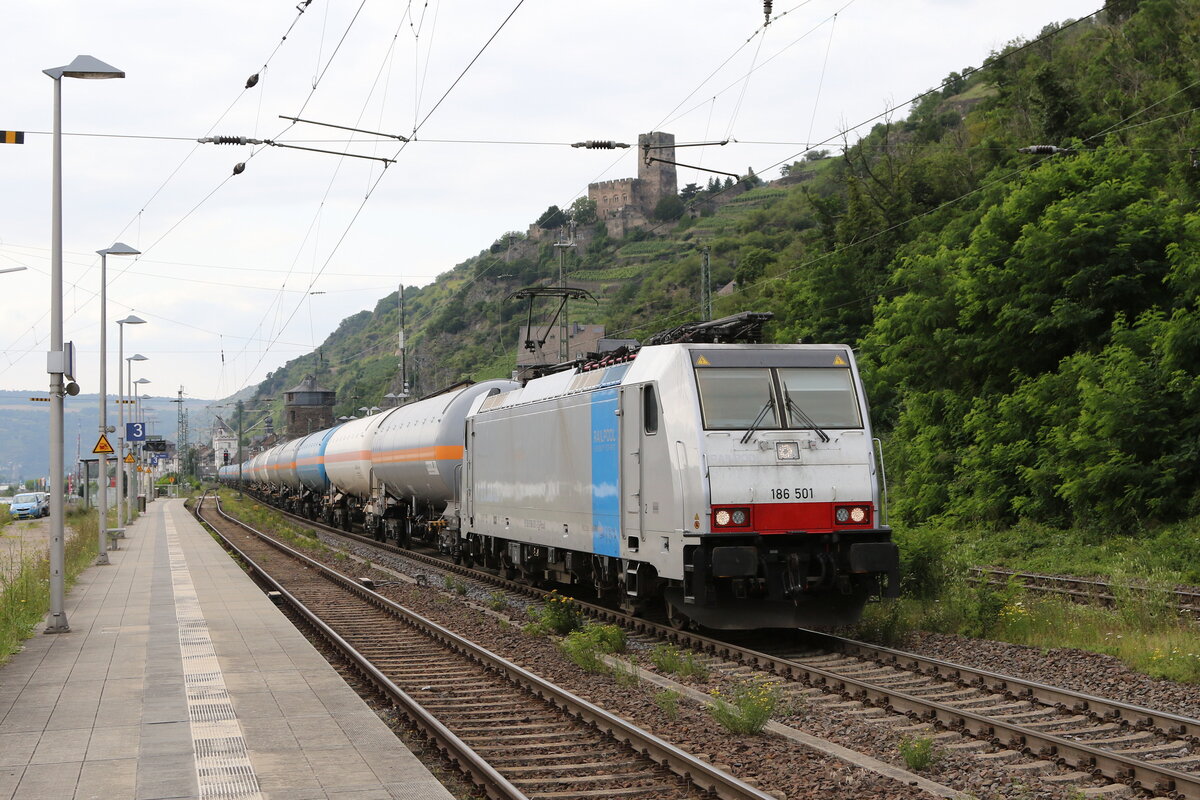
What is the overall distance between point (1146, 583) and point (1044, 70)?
30.5 m

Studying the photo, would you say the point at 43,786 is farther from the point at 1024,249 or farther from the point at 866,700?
the point at 1024,249

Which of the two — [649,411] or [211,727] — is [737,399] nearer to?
[649,411]

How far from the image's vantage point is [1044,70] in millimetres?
43031

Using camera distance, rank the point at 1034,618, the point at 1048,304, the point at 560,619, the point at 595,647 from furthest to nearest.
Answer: the point at 1048,304 < the point at 560,619 < the point at 1034,618 < the point at 595,647

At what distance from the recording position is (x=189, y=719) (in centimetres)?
938

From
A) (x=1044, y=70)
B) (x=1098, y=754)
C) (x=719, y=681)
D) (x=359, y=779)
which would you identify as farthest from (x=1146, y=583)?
(x=1044, y=70)

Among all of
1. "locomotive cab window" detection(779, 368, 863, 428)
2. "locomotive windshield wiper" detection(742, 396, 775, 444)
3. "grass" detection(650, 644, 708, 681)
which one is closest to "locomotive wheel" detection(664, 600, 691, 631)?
"grass" detection(650, 644, 708, 681)

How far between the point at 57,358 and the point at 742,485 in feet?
29.4

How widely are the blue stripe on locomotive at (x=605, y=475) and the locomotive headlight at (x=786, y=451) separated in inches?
89.5

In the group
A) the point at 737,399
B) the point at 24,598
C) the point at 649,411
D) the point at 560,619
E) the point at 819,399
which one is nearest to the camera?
the point at 737,399

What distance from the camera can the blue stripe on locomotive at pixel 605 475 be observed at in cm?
1447

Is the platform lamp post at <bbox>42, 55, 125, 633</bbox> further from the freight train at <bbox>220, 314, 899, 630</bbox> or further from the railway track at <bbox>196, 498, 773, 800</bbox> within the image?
the freight train at <bbox>220, 314, 899, 630</bbox>

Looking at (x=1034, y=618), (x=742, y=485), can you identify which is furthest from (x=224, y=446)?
(x=742, y=485)

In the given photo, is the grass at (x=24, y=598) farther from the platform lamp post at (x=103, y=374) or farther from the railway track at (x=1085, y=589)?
the railway track at (x=1085, y=589)
